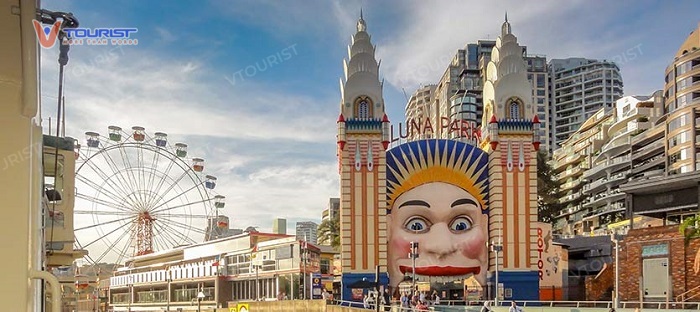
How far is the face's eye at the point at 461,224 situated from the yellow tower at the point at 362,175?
405 centimetres

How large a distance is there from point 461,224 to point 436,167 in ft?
11.8

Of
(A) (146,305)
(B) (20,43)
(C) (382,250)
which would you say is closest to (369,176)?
(C) (382,250)

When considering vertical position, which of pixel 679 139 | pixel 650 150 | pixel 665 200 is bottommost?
pixel 665 200

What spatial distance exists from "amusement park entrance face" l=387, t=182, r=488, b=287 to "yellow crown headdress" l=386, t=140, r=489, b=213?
0.48 meters

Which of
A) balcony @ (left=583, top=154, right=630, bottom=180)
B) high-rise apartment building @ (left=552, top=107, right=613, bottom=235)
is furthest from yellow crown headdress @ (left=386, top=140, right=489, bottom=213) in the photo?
high-rise apartment building @ (left=552, top=107, right=613, bottom=235)

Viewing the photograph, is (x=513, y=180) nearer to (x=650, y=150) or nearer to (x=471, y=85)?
(x=650, y=150)

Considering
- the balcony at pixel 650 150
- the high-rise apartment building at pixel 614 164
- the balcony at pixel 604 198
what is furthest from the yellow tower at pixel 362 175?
the balcony at pixel 604 198

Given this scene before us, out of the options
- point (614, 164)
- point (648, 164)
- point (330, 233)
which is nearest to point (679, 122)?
point (648, 164)

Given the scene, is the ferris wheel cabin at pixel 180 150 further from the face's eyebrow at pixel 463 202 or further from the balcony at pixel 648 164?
the balcony at pixel 648 164

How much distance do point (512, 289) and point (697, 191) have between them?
12442mm

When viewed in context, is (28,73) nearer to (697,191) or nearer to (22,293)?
(22,293)

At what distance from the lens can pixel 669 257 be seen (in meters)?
37.9

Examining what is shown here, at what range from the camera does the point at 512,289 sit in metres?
46.2

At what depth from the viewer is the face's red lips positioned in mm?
45906
